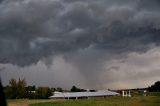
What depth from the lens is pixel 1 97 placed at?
7.56 feet

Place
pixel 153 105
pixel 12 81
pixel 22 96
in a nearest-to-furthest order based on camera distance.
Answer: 1. pixel 153 105
2. pixel 22 96
3. pixel 12 81

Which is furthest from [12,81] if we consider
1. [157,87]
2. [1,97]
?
[1,97]

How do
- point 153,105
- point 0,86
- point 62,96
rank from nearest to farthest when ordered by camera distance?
1. point 0,86
2. point 153,105
3. point 62,96

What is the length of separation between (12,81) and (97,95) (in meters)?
52.1

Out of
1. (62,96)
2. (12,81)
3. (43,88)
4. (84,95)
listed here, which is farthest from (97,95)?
(12,81)

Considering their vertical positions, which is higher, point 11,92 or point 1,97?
point 11,92

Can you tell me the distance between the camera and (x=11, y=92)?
502ft

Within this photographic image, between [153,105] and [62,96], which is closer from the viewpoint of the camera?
[153,105]

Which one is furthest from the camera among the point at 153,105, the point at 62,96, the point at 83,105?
the point at 62,96

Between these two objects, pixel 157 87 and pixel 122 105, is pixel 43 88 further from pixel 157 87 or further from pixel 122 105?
pixel 122 105

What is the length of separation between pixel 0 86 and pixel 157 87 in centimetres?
19890

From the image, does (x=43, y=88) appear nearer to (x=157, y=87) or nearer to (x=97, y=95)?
(x=97, y=95)

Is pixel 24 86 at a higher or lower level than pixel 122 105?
higher

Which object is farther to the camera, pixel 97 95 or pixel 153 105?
pixel 97 95
